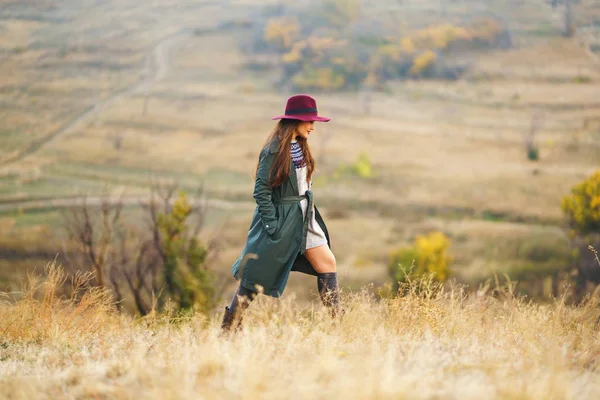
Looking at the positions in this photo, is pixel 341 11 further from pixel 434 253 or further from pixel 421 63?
pixel 434 253

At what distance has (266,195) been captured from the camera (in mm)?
4473

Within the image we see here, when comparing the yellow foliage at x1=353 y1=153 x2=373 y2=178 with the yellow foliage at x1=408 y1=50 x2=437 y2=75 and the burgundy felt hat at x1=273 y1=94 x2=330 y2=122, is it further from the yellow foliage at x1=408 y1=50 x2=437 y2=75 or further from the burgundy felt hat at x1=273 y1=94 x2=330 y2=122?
the burgundy felt hat at x1=273 y1=94 x2=330 y2=122

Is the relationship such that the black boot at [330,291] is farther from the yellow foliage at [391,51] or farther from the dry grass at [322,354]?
the yellow foliage at [391,51]

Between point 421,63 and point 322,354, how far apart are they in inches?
2648

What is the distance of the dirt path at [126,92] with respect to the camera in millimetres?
57156

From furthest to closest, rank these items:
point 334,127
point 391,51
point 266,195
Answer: point 391,51, point 334,127, point 266,195

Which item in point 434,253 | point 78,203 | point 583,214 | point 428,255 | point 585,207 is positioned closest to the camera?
point 428,255

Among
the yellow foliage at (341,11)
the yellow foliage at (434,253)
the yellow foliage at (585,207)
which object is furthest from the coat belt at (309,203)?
the yellow foliage at (341,11)

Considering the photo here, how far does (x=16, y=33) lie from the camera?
7175cm

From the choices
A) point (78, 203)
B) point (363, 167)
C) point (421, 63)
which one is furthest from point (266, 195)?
point (421, 63)

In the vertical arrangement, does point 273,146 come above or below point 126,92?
above

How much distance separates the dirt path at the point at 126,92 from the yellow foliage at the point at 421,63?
24.8 meters

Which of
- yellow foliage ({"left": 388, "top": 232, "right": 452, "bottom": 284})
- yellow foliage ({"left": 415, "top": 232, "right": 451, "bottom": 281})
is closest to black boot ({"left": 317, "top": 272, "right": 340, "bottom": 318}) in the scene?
yellow foliage ({"left": 388, "top": 232, "right": 452, "bottom": 284})

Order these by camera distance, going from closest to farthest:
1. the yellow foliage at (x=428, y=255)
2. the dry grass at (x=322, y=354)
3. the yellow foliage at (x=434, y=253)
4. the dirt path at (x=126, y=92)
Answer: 1. the dry grass at (x=322, y=354)
2. the yellow foliage at (x=428, y=255)
3. the yellow foliage at (x=434, y=253)
4. the dirt path at (x=126, y=92)
